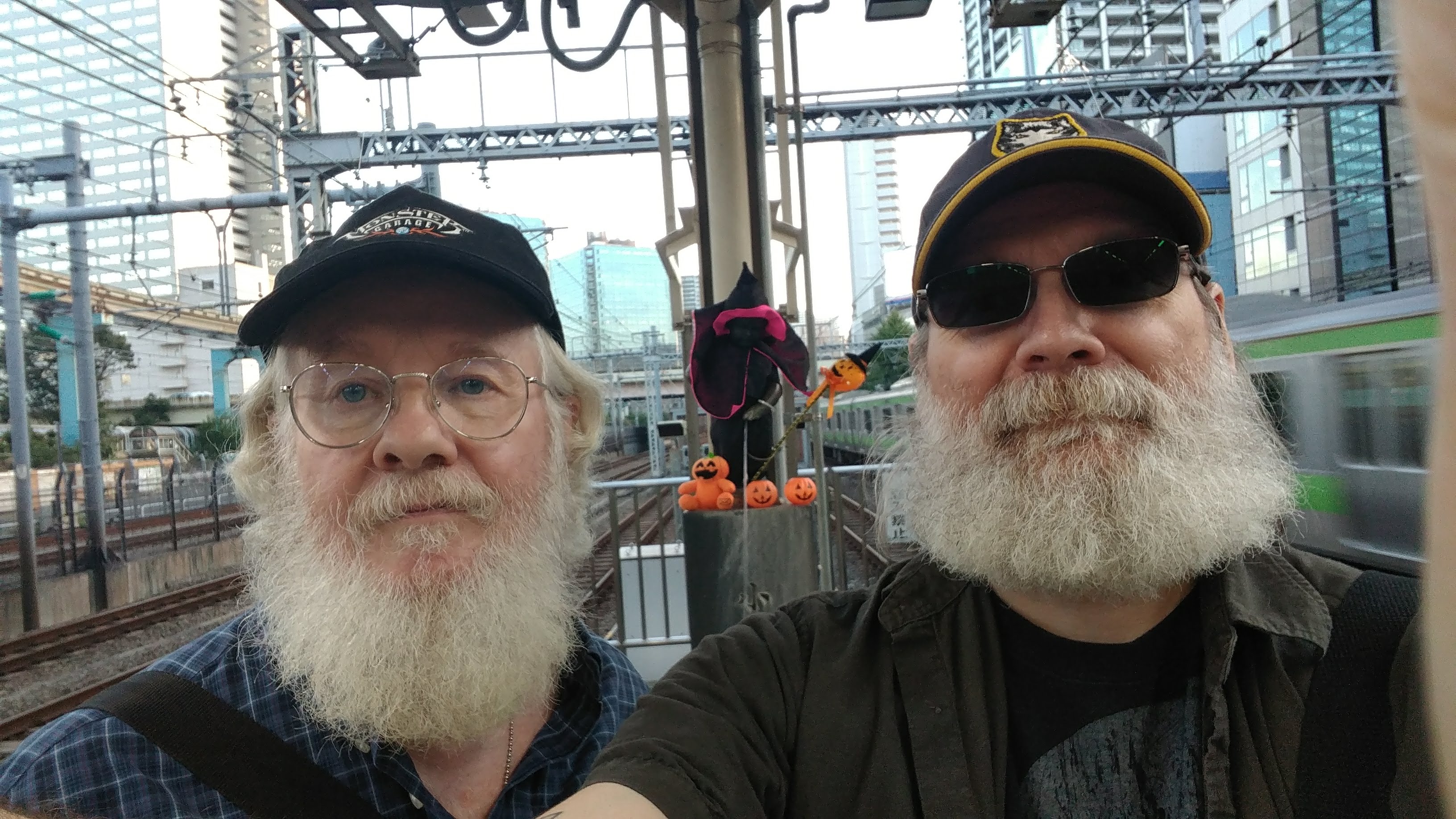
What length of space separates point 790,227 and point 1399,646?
3051 mm

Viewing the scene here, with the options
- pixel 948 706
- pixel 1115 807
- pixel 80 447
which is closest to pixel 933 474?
pixel 948 706

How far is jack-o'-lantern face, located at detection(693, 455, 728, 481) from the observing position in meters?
3.40

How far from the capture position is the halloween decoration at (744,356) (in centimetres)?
324

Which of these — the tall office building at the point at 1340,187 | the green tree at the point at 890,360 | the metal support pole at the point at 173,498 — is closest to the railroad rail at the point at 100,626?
the metal support pole at the point at 173,498

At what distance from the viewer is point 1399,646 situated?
1042 mm

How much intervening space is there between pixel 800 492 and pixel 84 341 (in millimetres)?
10588

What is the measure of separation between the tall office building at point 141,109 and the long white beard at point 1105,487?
695 centimetres

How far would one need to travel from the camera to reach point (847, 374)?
317 cm

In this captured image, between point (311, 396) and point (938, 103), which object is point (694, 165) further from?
point (938, 103)

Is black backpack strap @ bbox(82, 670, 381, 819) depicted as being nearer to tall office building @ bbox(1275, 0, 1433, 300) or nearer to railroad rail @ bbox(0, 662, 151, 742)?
railroad rail @ bbox(0, 662, 151, 742)

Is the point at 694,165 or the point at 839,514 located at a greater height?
the point at 694,165

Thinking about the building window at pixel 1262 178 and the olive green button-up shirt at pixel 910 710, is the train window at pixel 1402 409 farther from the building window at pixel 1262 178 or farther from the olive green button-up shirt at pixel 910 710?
the building window at pixel 1262 178

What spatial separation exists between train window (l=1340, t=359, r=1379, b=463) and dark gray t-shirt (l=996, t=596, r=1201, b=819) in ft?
20.3

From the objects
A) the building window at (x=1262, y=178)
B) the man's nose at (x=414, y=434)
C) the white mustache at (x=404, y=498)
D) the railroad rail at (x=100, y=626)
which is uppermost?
the building window at (x=1262, y=178)
